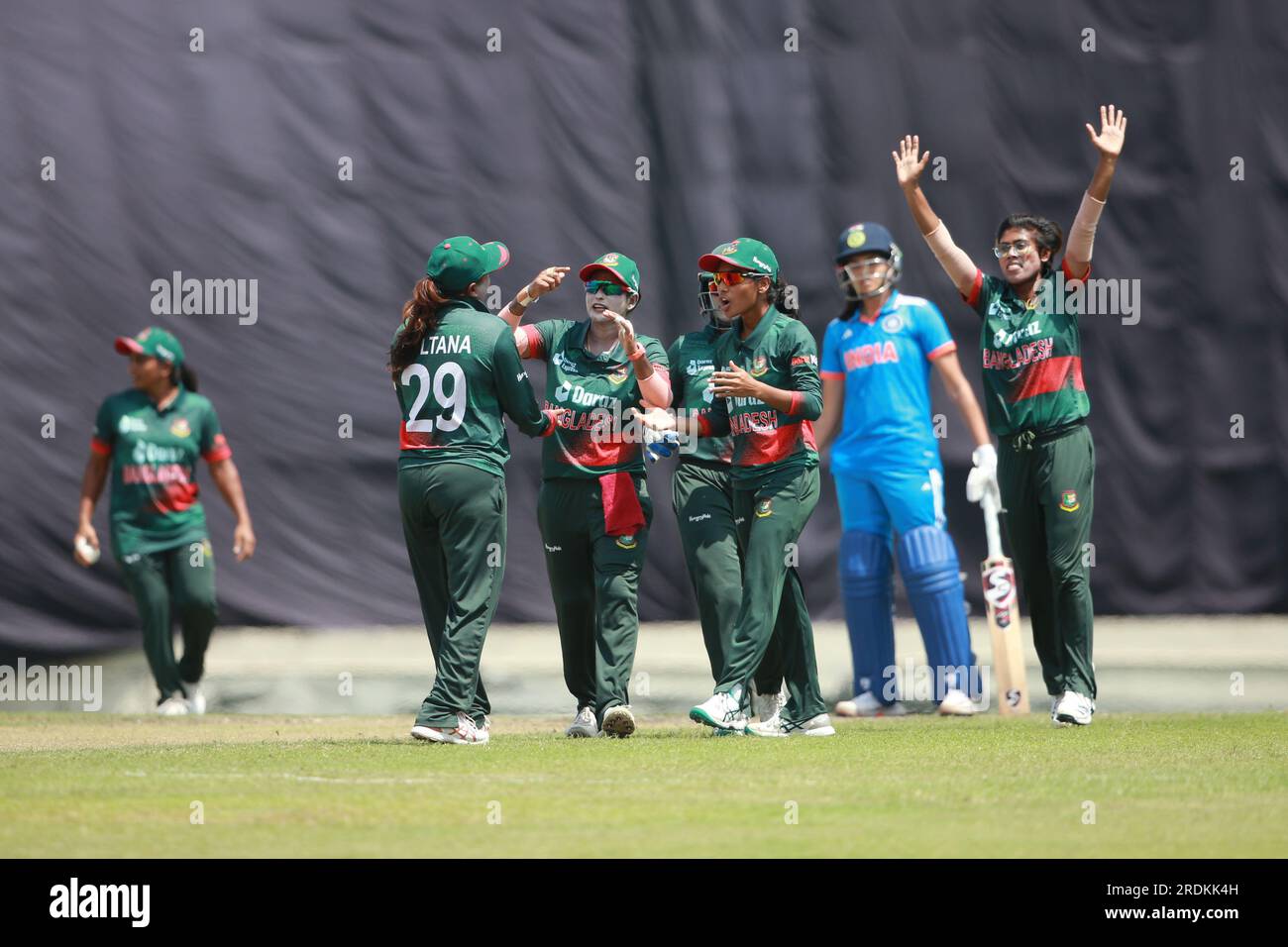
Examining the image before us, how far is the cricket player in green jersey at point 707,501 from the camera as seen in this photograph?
8305mm

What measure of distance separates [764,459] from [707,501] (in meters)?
0.40

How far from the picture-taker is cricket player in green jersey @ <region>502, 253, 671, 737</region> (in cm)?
805

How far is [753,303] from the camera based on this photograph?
8.21m

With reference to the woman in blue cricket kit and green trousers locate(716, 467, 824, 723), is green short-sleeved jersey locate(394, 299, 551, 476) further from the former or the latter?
the woman in blue cricket kit

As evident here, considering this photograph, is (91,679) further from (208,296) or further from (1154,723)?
(1154,723)

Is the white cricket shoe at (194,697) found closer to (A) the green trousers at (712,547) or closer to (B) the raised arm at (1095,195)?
(A) the green trousers at (712,547)

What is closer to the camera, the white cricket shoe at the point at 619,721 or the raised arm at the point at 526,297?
the white cricket shoe at the point at 619,721

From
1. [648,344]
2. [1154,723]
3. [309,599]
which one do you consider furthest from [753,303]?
[309,599]

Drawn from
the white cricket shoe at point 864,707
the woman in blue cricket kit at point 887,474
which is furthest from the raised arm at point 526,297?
the white cricket shoe at point 864,707

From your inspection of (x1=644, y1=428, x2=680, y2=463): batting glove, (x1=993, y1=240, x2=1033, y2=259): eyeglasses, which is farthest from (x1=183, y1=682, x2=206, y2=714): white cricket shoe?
(x1=993, y1=240, x2=1033, y2=259): eyeglasses

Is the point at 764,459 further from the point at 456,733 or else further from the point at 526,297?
the point at 456,733

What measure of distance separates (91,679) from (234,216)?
299 cm

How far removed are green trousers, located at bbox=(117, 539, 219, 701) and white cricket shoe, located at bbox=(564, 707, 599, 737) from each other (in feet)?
10.8

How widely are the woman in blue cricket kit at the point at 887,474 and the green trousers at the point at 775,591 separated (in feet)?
4.00
